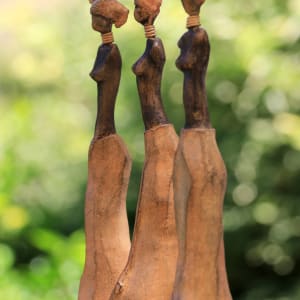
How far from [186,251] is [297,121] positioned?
1448mm

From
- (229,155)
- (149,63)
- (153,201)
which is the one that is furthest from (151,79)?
(229,155)

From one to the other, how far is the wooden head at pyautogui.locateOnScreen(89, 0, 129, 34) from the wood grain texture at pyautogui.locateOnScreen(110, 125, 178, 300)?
156mm

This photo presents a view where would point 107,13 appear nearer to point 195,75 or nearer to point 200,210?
point 195,75

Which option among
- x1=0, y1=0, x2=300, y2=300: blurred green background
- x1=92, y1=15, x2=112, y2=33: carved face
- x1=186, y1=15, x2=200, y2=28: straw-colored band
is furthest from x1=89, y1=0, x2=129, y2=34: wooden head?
x1=0, y1=0, x2=300, y2=300: blurred green background

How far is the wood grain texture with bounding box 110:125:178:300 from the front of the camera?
100 cm

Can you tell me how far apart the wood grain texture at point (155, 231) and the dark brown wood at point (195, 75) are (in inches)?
2.9

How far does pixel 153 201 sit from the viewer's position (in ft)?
3.29

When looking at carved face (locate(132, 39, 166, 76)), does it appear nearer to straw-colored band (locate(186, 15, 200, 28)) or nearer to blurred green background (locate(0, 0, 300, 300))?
straw-colored band (locate(186, 15, 200, 28))

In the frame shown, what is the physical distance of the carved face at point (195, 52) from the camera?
3.07 ft

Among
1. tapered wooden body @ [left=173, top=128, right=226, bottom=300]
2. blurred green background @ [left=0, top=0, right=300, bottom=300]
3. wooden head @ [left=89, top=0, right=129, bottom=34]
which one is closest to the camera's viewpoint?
tapered wooden body @ [left=173, top=128, right=226, bottom=300]

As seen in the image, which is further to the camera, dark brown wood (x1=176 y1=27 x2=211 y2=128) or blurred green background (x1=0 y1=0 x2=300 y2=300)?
blurred green background (x1=0 y1=0 x2=300 y2=300)

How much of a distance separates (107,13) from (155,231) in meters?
0.29

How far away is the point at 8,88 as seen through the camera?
13.0 feet

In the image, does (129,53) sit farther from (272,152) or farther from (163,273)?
(163,273)
